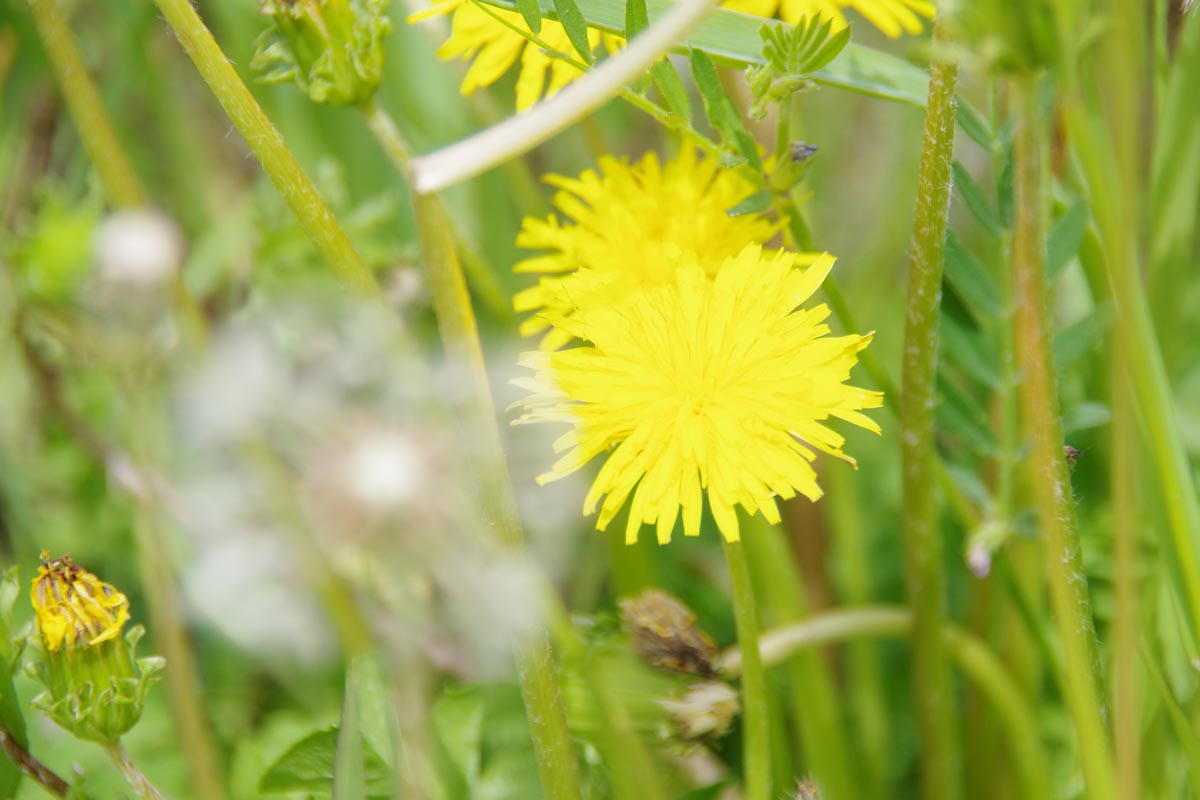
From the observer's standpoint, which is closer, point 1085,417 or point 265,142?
point 265,142

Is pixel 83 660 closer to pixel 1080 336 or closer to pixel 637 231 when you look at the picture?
pixel 637 231

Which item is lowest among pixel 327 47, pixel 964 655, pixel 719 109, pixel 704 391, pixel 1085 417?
pixel 964 655

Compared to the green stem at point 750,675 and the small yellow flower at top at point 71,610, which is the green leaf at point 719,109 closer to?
the green stem at point 750,675

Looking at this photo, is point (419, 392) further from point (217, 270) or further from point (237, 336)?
point (217, 270)

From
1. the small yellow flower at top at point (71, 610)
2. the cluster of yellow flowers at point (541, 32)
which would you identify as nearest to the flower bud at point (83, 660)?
the small yellow flower at top at point (71, 610)

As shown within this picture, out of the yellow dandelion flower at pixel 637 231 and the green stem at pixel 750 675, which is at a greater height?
the yellow dandelion flower at pixel 637 231

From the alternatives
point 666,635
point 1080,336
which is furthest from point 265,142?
point 1080,336

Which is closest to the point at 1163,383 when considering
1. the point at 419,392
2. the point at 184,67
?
the point at 419,392

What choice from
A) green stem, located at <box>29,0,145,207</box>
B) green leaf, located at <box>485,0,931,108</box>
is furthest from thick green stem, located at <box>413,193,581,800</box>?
green stem, located at <box>29,0,145,207</box>
